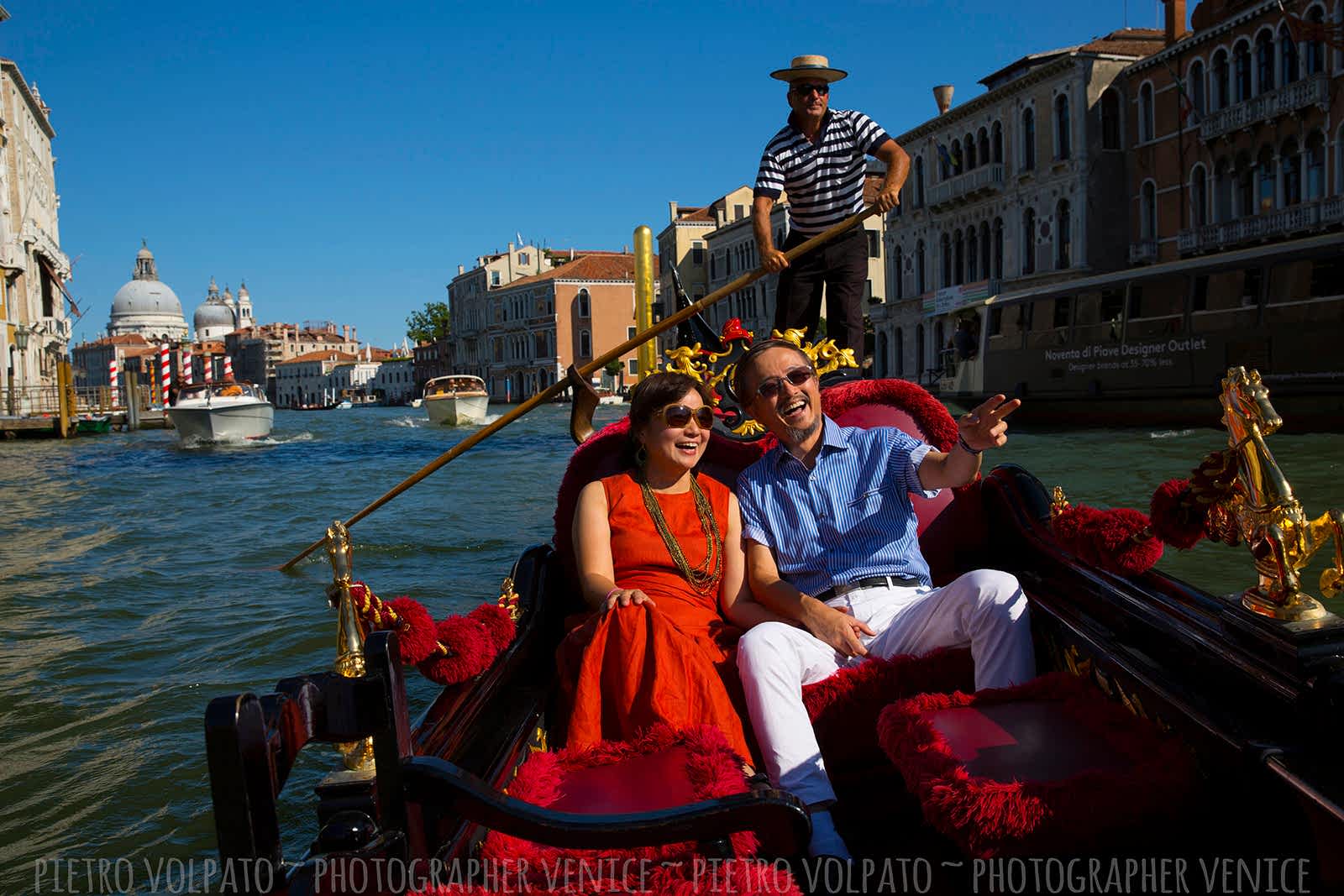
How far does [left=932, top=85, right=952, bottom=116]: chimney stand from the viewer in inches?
816

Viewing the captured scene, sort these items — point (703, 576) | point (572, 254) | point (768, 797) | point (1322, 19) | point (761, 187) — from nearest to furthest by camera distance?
point (768, 797)
point (703, 576)
point (761, 187)
point (1322, 19)
point (572, 254)

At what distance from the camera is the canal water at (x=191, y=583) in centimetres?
262

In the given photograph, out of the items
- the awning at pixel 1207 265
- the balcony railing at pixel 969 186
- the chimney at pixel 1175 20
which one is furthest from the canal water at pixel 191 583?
the balcony railing at pixel 969 186

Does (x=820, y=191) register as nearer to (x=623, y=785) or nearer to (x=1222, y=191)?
(x=623, y=785)

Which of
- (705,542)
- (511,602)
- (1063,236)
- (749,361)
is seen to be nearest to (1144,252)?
(1063,236)

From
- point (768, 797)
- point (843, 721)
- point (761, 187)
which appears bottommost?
point (843, 721)

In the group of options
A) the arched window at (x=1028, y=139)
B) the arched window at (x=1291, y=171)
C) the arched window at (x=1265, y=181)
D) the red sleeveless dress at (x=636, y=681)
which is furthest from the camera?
the arched window at (x=1028, y=139)

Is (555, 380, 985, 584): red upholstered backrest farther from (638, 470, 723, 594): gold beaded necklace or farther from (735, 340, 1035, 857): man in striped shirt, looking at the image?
(735, 340, 1035, 857): man in striped shirt

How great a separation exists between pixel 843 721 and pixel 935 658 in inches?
7.3

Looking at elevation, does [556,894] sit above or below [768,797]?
below

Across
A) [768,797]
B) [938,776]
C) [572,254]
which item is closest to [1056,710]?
[938,776]

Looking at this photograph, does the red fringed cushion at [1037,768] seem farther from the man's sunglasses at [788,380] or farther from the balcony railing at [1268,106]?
the balcony railing at [1268,106]

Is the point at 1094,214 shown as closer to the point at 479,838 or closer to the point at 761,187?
the point at 761,187

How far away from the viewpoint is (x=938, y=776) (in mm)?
1338
